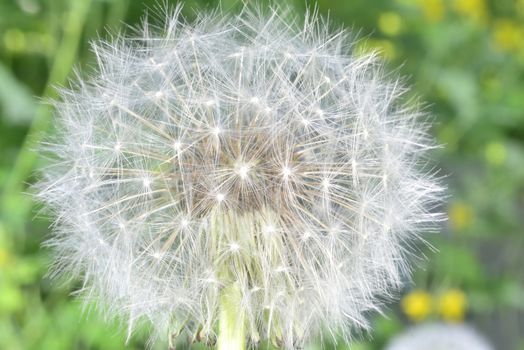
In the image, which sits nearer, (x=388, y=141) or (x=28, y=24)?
(x=388, y=141)

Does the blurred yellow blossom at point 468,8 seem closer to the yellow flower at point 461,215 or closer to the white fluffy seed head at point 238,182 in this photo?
the yellow flower at point 461,215

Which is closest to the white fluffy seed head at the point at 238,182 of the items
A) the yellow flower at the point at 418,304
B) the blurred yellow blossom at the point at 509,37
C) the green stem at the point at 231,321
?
the green stem at the point at 231,321

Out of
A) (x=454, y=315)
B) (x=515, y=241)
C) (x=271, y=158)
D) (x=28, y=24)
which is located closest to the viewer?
(x=271, y=158)

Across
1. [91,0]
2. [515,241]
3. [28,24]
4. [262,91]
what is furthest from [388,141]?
[515,241]

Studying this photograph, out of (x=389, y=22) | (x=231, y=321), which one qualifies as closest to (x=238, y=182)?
(x=231, y=321)

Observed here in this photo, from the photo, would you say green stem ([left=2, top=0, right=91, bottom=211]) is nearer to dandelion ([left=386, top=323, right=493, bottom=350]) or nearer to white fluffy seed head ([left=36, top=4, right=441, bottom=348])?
white fluffy seed head ([left=36, top=4, right=441, bottom=348])

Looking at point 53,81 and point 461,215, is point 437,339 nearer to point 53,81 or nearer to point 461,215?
point 461,215

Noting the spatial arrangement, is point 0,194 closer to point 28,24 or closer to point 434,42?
point 28,24
